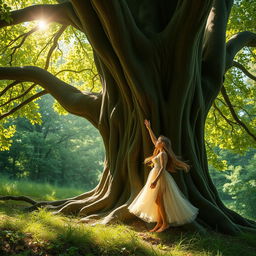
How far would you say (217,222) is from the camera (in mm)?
6227

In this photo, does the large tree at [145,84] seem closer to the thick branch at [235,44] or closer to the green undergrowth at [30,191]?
the thick branch at [235,44]

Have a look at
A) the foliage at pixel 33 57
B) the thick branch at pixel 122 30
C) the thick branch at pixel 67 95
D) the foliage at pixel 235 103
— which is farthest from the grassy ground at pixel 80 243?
the foliage at pixel 235 103

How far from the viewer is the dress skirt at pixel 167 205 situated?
534cm

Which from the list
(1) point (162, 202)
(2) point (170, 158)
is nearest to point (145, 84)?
(2) point (170, 158)

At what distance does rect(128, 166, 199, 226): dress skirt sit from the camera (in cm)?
534

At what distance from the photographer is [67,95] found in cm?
858

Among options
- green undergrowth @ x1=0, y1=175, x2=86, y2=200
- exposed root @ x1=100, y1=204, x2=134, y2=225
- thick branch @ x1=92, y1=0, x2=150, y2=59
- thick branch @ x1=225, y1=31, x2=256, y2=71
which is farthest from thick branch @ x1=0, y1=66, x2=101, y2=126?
green undergrowth @ x1=0, y1=175, x2=86, y2=200

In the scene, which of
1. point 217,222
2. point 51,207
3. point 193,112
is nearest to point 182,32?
point 193,112

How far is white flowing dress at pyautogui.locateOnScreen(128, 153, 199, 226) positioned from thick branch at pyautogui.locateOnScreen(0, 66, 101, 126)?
11.8ft

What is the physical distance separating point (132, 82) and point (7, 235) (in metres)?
3.55

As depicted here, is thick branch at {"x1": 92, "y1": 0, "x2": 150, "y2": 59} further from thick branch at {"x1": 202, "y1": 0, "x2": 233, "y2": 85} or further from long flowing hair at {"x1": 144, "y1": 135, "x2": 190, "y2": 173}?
thick branch at {"x1": 202, "y1": 0, "x2": 233, "y2": 85}

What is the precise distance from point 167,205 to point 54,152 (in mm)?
29102

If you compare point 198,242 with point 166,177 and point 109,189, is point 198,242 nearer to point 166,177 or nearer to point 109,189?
point 166,177

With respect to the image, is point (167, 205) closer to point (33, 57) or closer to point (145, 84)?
point (145, 84)
